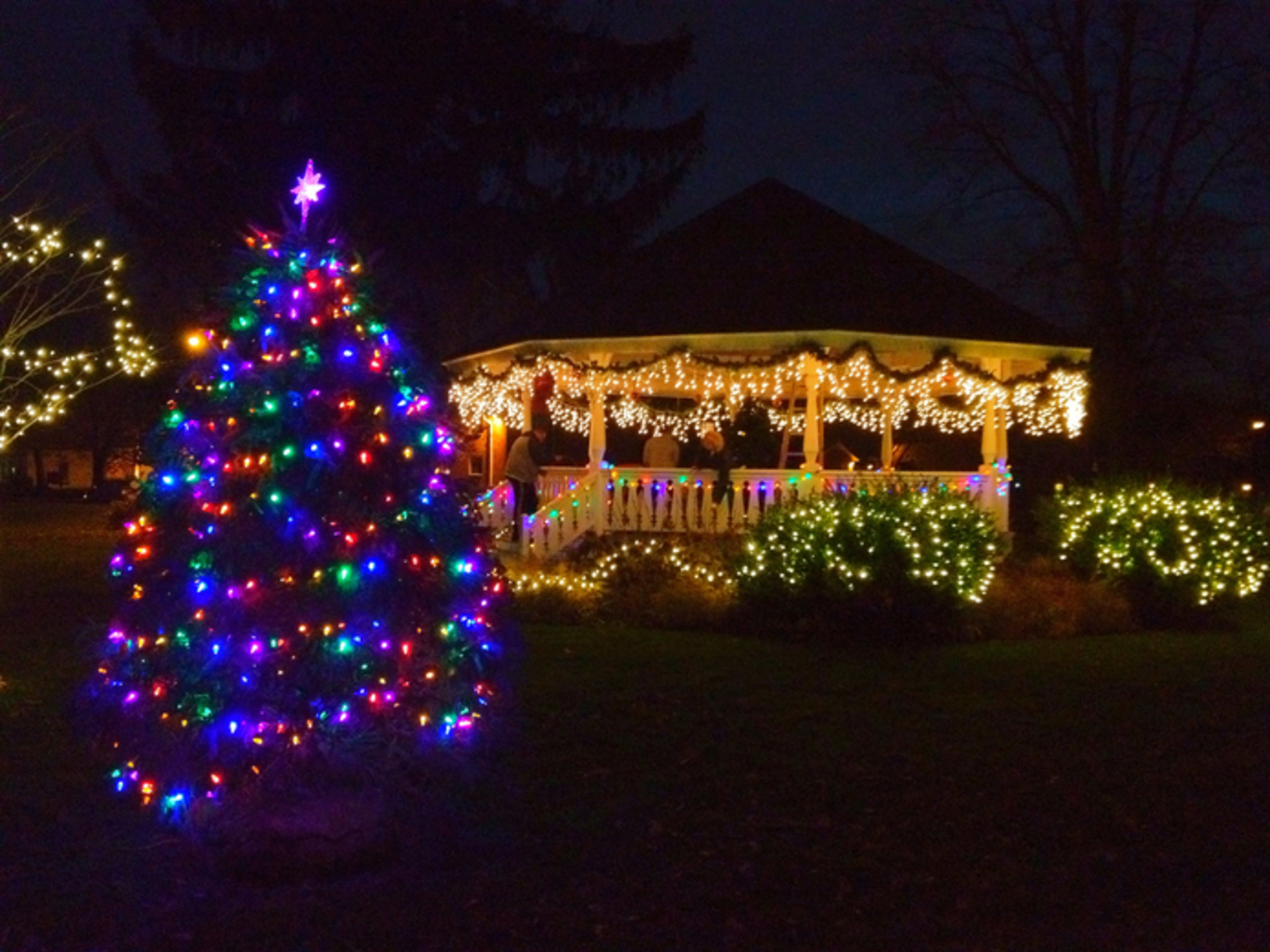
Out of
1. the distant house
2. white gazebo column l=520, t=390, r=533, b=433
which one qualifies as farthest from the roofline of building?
the distant house

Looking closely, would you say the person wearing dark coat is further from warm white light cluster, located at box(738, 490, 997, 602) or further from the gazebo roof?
warm white light cluster, located at box(738, 490, 997, 602)

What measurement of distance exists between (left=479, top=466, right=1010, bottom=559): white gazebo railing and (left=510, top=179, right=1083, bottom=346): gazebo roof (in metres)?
1.72

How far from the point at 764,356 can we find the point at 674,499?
2.42 metres

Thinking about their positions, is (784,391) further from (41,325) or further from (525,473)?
(41,325)

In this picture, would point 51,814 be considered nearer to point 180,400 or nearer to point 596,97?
point 180,400

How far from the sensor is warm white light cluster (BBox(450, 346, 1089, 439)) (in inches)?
648

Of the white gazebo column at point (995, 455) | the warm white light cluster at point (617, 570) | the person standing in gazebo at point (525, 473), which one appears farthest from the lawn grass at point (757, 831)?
the person standing in gazebo at point (525, 473)

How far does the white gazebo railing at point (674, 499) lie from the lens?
53.5 ft

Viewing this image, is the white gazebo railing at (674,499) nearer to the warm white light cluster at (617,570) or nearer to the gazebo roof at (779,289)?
the warm white light cluster at (617,570)

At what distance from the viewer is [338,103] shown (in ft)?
86.6

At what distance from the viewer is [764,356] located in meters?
17.5

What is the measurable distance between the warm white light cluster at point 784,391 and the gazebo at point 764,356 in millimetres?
45

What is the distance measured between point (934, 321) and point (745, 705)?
27.9ft

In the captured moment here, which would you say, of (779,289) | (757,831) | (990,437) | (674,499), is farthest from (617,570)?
(757,831)
